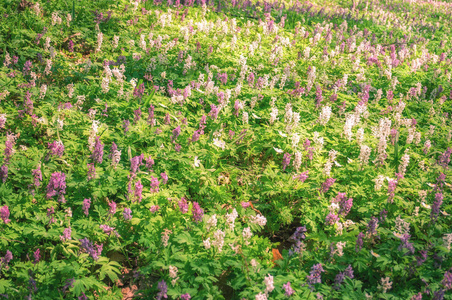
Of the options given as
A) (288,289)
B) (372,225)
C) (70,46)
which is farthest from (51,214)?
(70,46)

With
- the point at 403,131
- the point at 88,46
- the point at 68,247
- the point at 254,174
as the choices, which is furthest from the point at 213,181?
the point at 88,46

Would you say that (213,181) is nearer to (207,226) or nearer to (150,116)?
(207,226)

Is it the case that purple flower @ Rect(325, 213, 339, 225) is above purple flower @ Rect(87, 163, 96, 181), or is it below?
below

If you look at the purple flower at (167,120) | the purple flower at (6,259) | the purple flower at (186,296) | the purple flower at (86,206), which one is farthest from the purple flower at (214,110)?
the purple flower at (6,259)

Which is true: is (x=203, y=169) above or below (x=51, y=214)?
above

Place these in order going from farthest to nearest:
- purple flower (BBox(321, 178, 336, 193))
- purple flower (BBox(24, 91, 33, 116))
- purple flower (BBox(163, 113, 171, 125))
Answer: purple flower (BBox(163, 113, 171, 125))
purple flower (BBox(24, 91, 33, 116))
purple flower (BBox(321, 178, 336, 193))

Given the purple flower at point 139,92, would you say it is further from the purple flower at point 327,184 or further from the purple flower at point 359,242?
the purple flower at point 359,242

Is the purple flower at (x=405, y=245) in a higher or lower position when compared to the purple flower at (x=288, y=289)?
higher

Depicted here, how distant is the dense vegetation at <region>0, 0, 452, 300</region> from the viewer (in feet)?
11.0

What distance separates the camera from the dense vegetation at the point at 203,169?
337 cm

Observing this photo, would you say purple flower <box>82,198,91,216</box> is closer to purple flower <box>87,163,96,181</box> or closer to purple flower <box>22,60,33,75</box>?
purple flower <box>87,163,96,181</box>

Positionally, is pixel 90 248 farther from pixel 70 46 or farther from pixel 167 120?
pixel 70 46

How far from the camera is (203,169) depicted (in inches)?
181

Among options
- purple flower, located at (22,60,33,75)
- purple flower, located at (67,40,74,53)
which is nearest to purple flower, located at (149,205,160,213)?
purple flower, located at (22,60,33,75)
